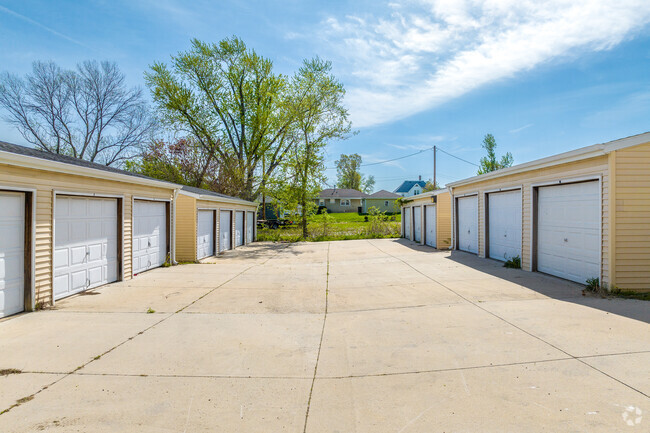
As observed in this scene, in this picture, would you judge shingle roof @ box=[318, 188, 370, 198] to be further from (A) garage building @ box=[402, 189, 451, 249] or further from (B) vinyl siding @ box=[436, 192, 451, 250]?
(B) vinyl siding @ box=[436, 192, 451, 250]

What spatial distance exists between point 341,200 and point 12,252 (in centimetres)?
4670

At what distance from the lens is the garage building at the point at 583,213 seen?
677 cm

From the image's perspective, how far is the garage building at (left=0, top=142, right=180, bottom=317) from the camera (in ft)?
18.5

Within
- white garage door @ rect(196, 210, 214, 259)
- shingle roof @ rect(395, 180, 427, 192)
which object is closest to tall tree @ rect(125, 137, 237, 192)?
white garage door @ rect(196, 210, 214, 259)

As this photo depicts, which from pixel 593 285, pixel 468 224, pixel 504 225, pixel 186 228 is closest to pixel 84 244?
pixel 186 228

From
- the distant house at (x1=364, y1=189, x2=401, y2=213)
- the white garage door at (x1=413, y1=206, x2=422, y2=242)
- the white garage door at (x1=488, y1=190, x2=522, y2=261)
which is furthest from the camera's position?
the distant house at (x1=364, y1=189, x2=401, y2=213)

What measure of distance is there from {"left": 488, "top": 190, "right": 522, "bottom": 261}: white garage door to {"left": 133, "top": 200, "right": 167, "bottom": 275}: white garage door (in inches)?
452

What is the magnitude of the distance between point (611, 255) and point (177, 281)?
1004 cm

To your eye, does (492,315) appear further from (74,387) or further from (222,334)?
(74,387)

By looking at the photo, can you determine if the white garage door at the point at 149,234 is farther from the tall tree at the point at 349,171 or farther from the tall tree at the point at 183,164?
the tall tree at the point at 349,171

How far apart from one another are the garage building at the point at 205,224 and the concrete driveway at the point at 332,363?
525 centimetres

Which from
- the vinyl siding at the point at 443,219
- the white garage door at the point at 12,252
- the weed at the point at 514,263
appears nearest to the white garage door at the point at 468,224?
the vinyl siding at the point at 443,219

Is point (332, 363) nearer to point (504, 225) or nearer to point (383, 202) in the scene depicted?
point (504, 225)

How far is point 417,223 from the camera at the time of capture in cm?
1978
